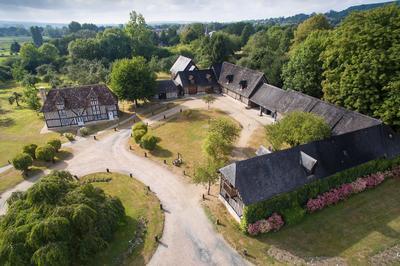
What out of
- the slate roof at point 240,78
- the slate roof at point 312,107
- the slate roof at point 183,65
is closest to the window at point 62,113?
the slate roof at point 183,65

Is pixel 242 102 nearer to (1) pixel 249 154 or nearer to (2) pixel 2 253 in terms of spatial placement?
(1) pixel 249 154

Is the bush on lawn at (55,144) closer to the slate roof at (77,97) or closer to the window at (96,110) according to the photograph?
the slate roof at (77,97)

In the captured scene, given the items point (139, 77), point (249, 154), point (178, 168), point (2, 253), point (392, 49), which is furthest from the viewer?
point (139, 77)

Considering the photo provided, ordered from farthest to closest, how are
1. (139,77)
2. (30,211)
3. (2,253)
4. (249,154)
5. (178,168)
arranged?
(139,77), (249,154), (178,168), (30,211), (2,253)

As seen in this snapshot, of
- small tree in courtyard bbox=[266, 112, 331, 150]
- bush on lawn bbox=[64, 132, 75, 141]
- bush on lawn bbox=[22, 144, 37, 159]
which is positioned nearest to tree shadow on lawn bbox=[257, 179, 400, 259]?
small tree in courtyard bbox=[266, 112, 331, 150]

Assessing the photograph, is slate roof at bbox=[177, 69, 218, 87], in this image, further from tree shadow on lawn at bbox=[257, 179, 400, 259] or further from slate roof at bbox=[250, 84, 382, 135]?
tree shadow on lawn at bbox=[257, 179, 400, 259]

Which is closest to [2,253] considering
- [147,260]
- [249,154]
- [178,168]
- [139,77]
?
[147,260]
